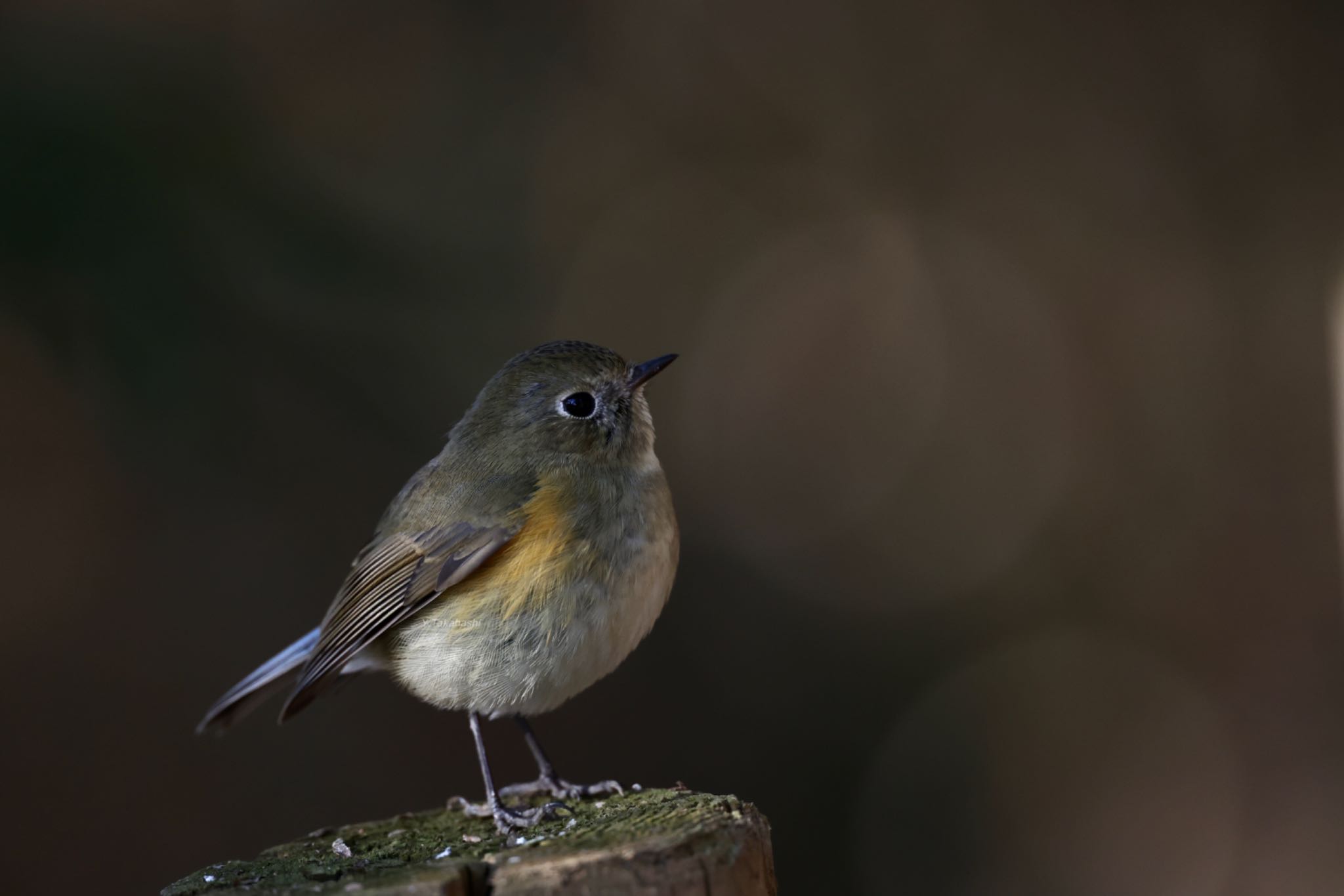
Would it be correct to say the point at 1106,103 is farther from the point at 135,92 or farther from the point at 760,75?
the point at 135,92

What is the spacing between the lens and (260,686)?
3.05m

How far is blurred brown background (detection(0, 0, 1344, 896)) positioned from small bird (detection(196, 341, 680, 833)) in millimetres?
1736

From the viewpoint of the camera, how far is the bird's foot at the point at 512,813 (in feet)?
7.53

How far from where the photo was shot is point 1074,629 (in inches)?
204

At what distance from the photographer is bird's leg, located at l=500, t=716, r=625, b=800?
102 inches

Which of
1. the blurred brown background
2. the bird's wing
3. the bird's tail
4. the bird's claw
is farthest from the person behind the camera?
the blurred brown background

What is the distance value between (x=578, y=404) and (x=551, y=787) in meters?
0.92

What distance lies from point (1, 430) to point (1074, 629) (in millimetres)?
4463

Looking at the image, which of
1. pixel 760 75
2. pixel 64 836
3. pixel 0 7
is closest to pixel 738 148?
pixel 760 75

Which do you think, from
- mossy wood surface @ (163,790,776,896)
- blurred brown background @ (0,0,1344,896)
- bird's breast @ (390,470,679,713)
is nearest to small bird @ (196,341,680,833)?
bird's breast @ (390,470,679,713)

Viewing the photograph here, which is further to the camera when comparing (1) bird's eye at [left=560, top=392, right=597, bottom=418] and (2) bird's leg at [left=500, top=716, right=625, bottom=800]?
(1) bird's eye at [left=560, top=392, right=597, bottom=418]

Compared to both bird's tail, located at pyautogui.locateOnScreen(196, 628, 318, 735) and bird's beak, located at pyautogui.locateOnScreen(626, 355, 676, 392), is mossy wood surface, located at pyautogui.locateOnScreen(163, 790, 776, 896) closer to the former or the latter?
bird's tail, located at pyautogui.locateOnScreen(196, 628, 318, 735)

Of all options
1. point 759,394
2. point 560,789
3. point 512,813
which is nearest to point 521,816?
point 512,813

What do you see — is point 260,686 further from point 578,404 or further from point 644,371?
point 644,371
